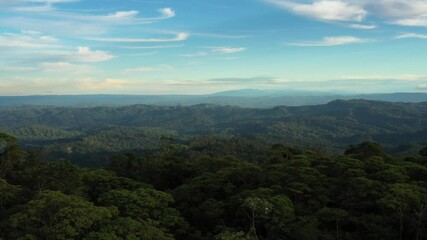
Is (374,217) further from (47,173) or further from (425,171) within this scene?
(47,173)

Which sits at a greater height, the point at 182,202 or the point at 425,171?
the point at 425,171

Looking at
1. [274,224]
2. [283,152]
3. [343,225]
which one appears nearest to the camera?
[274,224]

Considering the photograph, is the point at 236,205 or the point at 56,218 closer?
the point at 56,218

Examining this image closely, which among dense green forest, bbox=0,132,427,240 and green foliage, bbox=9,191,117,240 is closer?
green foliage, bbox=9,191,117,240

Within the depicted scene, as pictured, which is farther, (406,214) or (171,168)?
(171,168)

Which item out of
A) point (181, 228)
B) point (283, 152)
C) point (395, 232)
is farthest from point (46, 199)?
point (283, 152)

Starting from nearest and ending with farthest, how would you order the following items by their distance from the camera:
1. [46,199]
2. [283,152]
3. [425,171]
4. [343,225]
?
1. [46,199]
2. [343,225]
3. [425,171]
4. [283,152]

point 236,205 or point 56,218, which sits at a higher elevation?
point 56,218

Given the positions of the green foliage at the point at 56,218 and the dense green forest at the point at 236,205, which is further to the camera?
the dense green forest at the point at 236,205
